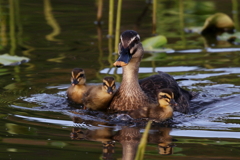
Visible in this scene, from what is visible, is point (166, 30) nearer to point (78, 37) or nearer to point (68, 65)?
point (78, 37)

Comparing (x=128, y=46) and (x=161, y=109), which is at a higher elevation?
(x=128, y=46)

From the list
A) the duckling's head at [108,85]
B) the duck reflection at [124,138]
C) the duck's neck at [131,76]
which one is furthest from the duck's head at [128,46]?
the duck reflection at [124,138]

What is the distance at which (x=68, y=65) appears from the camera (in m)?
10.8

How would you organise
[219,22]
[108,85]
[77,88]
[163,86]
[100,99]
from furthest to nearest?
[219,22], [77,88], [163,86], [100,99], [108,85]

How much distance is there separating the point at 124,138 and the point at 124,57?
4.95 feet

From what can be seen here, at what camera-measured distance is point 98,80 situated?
32.0ft

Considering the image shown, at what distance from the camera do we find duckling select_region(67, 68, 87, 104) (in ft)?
28.2

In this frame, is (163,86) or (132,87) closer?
(132,87)

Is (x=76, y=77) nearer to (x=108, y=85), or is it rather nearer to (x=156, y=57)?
(x=108, y=85)

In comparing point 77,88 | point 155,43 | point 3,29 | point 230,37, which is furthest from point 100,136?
point 3,29

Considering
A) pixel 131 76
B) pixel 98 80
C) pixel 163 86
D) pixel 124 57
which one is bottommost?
pixel 98 80

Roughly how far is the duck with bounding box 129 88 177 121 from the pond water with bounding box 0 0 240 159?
10.0 inches

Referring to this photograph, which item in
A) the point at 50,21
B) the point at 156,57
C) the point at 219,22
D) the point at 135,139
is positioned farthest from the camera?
the point at 50,21

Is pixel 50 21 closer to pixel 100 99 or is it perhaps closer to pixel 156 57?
pixel 156 57
